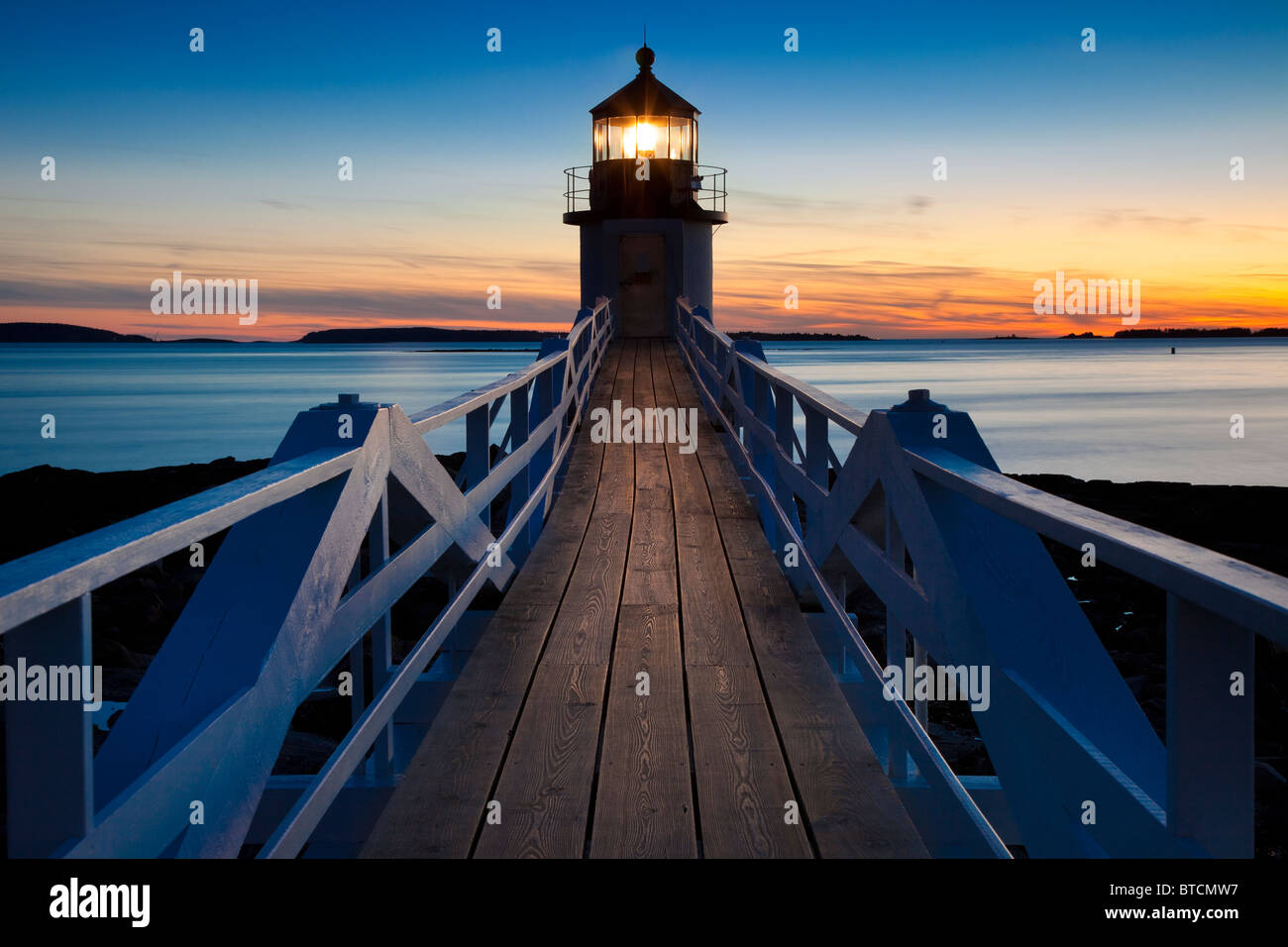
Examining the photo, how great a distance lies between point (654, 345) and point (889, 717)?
1607 cm

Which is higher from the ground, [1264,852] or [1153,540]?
[1153,540]

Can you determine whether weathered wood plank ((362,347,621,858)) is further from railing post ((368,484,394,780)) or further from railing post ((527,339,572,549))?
railing post ((527,339,572,549))

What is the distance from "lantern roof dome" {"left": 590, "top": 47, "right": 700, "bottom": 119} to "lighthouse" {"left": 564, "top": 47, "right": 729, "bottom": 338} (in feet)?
0.06

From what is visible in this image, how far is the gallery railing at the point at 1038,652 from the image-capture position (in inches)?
51.7

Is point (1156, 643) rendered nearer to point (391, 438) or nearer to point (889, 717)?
point (889, 717)

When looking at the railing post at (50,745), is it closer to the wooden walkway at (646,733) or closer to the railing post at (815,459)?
the wooden walkway at (646,733)

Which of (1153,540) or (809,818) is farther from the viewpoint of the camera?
(809,818)

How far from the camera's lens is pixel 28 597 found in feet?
3.68

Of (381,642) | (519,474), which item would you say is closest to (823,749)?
(381,642)
